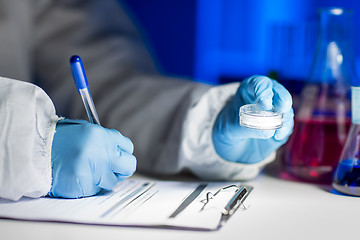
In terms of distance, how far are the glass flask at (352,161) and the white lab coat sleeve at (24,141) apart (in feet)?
1.33

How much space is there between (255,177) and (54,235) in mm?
369

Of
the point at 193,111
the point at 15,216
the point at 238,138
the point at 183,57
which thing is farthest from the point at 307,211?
the point at 183,57

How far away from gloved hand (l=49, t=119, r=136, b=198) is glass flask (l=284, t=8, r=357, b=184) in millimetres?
288

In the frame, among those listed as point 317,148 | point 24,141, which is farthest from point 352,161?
point 24,141

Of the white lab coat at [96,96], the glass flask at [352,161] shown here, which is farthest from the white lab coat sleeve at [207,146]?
the glass flask at [352,161]

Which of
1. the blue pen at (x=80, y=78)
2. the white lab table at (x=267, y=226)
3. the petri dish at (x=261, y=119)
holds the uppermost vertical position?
the blue pen at (x=80, y=78)

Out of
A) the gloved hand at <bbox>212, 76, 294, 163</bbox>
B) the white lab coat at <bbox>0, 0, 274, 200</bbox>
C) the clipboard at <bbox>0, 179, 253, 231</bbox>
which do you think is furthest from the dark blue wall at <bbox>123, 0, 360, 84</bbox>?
the clipboard at <bbox>0, 179, 253, 231</bbox>

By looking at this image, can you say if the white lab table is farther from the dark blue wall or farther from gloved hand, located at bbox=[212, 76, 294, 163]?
the dark blue wall

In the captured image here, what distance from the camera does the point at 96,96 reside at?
931 millimetres

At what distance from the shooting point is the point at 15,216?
Answer: 0.52 m

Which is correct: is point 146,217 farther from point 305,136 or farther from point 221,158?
Answer: point 305,136

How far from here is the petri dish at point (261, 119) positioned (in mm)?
517

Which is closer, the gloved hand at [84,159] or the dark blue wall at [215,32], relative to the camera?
the gloved hand at [84,159]

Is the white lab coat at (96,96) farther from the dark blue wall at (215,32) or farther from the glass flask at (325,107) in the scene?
the dark blue wall at (215,32)
